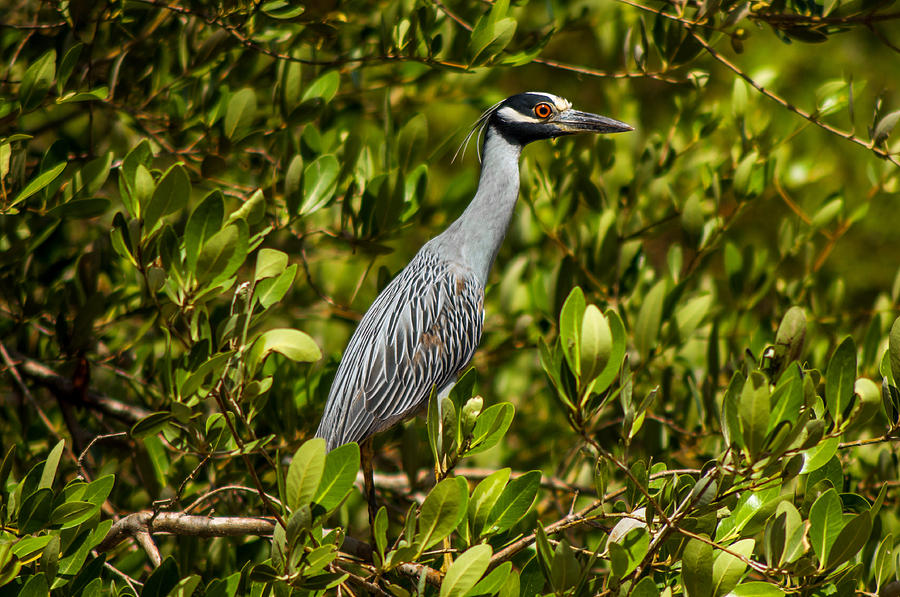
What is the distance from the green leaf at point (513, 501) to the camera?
1575 millimetres

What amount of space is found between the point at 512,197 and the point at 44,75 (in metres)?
1.54

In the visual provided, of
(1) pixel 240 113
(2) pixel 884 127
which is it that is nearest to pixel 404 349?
(1) pixel 240 113

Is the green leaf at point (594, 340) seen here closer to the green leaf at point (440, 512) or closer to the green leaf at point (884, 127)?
the green leaf at point (440, 512)

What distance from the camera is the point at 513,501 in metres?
1.58

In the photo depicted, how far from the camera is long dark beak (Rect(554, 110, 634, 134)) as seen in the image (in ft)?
9.15

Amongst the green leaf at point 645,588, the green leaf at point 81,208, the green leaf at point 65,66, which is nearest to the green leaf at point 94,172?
the green leaf at point 81,208

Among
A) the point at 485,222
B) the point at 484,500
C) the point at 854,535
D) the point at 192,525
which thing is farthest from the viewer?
the point at 485,222

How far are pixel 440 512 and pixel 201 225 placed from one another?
71cm

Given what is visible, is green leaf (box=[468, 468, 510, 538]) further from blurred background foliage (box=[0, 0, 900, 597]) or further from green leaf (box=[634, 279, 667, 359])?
green leaf (box=[634, 279, 667, 359])

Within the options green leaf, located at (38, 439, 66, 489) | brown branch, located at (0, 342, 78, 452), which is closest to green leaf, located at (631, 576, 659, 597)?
green leaf, located at (38, 439, 66, 489)

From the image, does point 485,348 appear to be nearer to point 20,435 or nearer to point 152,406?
point 152,406

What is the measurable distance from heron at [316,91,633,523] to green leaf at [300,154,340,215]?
527 mm

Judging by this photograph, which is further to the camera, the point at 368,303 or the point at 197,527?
the point at 368,303

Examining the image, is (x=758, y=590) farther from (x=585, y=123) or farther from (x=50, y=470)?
(x=585, y=123)
